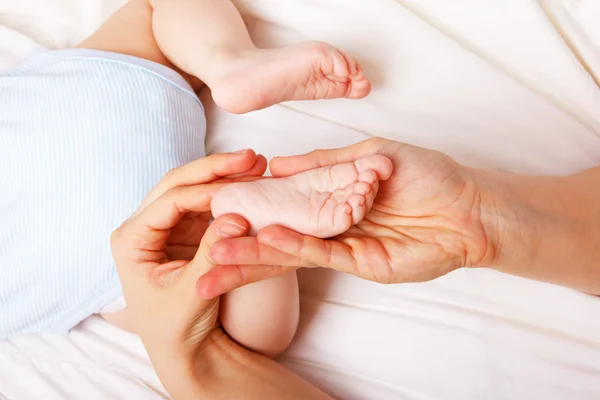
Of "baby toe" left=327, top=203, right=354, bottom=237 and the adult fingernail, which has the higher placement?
"baby toe" left=327, top=203, right=354, bottom=237

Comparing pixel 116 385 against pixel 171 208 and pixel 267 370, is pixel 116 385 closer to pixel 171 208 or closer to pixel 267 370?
pixel 267 370

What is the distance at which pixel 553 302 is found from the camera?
94 centimetres

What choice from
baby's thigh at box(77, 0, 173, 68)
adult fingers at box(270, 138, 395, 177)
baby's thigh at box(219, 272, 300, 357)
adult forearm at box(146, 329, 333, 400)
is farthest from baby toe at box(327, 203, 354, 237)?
baby's thigh at box(77, 0, 173, 68)

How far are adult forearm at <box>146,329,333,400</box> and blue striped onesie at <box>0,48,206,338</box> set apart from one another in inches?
6.5

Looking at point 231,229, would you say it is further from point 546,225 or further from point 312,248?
point 546,225

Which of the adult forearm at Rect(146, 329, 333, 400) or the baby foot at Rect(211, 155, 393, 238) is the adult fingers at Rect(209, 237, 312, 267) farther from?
the adult forearm at Rect(146, 329, 333, 400)

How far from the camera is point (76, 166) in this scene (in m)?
0.99

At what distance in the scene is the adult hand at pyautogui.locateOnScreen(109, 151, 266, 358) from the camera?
79 cm

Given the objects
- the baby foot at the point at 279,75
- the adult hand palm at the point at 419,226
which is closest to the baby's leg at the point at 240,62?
the baby foot at the point at 279,75

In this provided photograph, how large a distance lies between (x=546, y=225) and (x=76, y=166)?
2.34 ft

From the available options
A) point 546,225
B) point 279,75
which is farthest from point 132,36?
point 546,225

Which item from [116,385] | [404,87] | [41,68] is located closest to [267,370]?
[116,385]

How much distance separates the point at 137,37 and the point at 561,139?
2.48 feet

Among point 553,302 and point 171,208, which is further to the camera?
point 553,302
